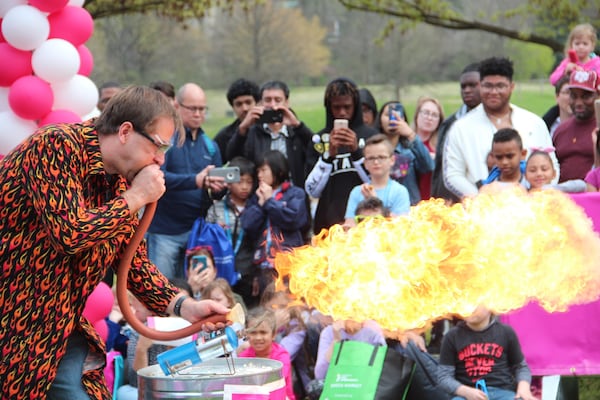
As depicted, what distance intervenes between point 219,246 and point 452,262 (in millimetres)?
2729

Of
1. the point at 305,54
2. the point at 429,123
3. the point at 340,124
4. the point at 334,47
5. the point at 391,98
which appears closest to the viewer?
the point at 340,124

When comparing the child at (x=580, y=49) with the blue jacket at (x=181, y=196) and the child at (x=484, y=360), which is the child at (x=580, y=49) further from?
the blue jacket at (x=181, y=196)

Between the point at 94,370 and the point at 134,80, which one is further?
the point at 134,80

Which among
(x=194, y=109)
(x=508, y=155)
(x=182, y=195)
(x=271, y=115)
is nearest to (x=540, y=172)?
(x=508, y=155)

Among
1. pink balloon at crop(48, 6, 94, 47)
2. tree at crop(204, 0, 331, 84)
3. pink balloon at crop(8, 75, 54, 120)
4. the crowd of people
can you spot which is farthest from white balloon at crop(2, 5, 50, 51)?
tree at crop(204, 0, 331, 84)

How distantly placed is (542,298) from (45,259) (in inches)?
144

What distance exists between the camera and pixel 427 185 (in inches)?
351

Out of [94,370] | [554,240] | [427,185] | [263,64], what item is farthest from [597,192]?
[263,64]

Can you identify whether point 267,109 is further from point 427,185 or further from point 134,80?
point 134,80

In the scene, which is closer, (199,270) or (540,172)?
(540,172)

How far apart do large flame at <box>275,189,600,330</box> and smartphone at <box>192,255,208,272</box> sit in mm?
1925

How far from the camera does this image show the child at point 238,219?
26.2ft

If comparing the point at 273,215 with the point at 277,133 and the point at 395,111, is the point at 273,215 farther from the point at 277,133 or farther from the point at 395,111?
the point at 395,111

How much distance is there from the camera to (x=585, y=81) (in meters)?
7.88
